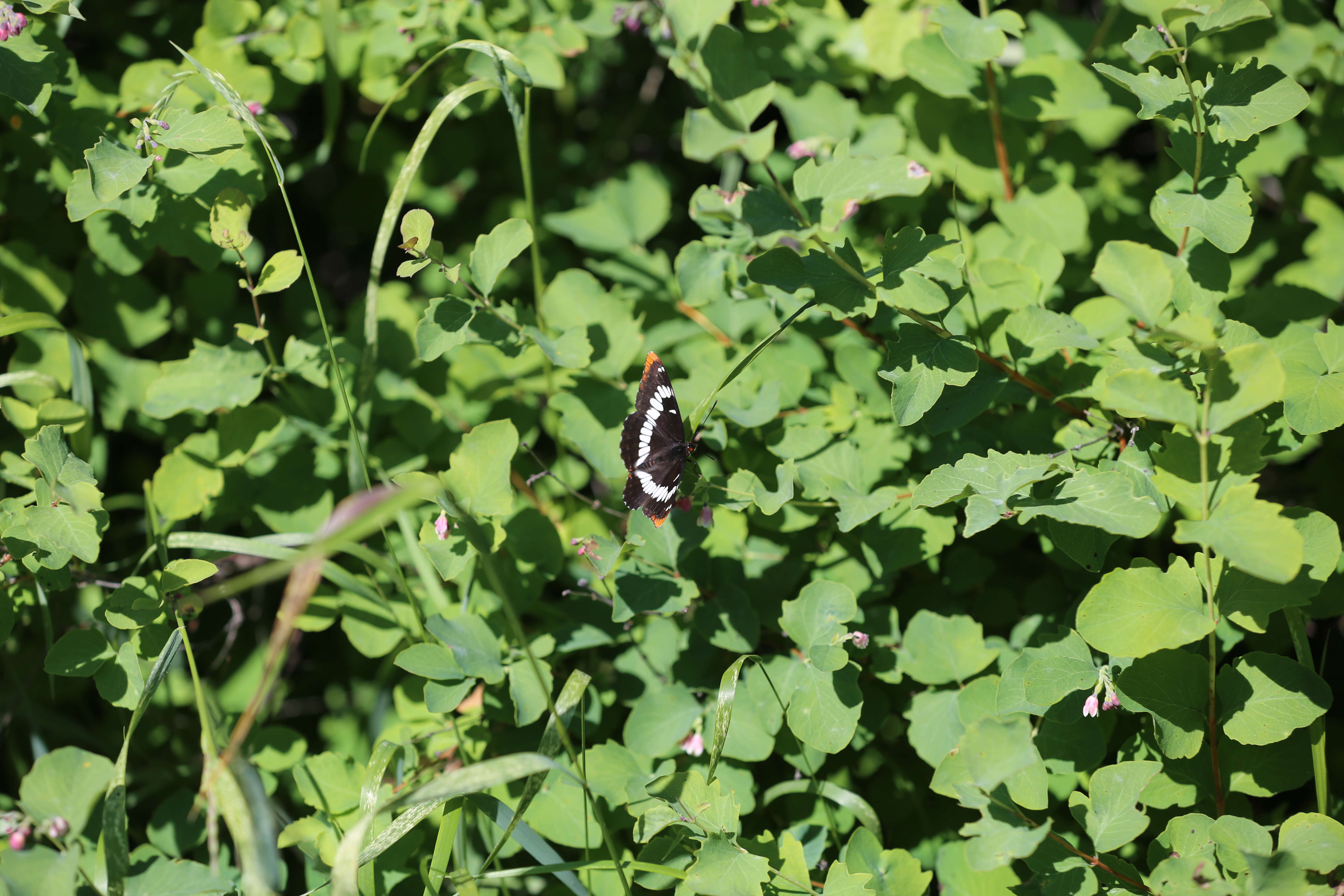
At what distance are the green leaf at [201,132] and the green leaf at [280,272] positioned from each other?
0.28 m

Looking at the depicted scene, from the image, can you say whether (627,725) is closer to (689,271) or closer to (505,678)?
(505,678)

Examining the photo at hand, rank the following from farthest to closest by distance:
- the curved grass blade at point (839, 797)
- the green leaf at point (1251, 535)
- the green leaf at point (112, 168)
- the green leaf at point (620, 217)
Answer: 1. the green leaf at point (620, 217)
2. the curved grass blade at point (839, 797)
3. the green leaf at point (112, 168)
4. the green leaf at point (1251, 535)

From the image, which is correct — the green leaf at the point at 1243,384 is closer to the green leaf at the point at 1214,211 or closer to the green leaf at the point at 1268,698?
the green leaf at the point at 1214,211

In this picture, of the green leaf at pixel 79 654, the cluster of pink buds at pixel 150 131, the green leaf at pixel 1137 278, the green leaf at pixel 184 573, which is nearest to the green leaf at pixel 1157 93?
the green leaf at pixel 1137 278

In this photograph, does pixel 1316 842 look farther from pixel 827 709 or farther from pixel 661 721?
pixel 661 721

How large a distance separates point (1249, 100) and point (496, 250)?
178cm

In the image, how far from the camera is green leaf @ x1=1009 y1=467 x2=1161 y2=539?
1.59 metres

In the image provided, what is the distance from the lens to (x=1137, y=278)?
5.63 feet

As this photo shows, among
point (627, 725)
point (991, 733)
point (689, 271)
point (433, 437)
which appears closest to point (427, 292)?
point (433, 437)

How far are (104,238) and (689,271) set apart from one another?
1752 mm

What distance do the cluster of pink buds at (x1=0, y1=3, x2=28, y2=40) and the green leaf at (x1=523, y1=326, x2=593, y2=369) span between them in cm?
148

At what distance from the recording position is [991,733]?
1.51 meters

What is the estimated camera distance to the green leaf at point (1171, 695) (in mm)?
1811

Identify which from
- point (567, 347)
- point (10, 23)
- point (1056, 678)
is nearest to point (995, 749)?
point (1056, 678)
